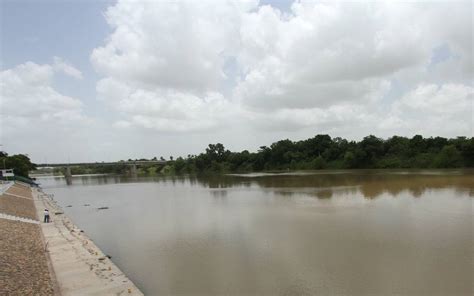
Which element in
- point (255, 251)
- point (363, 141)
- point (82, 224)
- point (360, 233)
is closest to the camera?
point (255, 251)

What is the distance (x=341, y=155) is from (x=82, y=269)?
76.9 meters

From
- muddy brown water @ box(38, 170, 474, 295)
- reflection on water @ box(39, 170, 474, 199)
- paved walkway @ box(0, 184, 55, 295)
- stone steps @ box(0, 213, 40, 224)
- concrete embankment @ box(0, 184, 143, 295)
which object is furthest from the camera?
reflection on water @ box(39, 170, 474, 199)

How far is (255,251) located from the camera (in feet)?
46.6

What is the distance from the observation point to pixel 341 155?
269 ft

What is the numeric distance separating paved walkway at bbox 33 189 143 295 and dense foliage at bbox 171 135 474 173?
207 ft

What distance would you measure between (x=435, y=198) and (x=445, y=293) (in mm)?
18862

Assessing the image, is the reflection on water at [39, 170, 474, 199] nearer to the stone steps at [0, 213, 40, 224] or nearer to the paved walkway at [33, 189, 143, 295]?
the paved walkway at [33, 189, 143, 295]

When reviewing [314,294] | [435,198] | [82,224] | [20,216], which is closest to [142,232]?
[82,224]

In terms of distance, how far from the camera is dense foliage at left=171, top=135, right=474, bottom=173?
6183cm

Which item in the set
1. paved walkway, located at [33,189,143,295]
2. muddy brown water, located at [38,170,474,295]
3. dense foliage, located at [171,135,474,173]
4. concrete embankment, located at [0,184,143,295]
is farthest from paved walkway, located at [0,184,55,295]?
dense foliage, located at [171,135,474,173]

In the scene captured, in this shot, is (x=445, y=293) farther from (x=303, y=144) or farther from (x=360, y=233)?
(x=303, y=144)

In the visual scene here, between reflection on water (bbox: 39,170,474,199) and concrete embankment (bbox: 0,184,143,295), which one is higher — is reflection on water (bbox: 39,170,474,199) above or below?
above

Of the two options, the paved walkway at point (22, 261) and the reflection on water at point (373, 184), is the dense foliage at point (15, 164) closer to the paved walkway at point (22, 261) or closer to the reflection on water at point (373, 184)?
the reflection on water at point (373, 184)

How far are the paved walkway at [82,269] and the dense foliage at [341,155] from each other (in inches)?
2488
